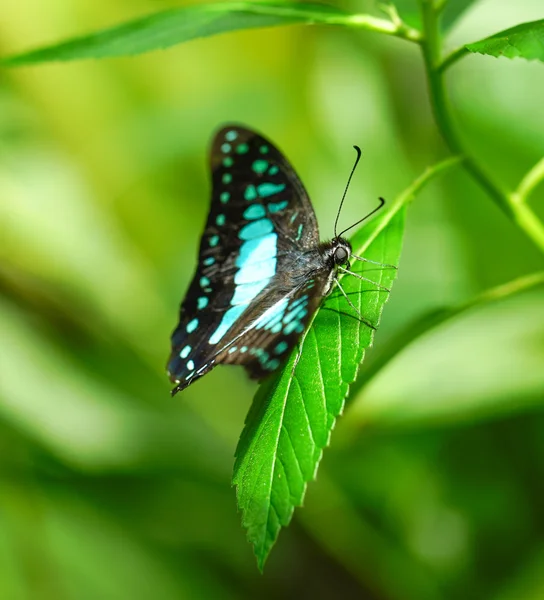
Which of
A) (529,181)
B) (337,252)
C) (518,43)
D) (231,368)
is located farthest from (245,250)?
(231,368)

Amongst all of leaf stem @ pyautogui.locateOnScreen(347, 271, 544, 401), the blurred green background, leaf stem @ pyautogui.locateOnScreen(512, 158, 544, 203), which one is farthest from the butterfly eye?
the blurred green background

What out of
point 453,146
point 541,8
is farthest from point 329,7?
point 541,8

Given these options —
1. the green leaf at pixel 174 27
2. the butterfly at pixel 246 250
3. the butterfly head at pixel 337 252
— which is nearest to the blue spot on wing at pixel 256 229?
the butterfly at pixel 246 250

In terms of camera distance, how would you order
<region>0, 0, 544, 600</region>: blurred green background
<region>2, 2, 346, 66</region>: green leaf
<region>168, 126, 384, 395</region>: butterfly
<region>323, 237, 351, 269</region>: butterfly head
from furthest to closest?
<region>0, 0, 544, 600</region>: blurred green background → <region>168, 126, 384, 395</region>: butterfly → <region>323, 237, 351, 269</region>: butterfly head → <region>2, 2, 346, 66</region>: green leaf

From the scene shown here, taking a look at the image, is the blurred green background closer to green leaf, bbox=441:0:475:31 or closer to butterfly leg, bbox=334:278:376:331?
green leaf, bbox=441:0:475:31

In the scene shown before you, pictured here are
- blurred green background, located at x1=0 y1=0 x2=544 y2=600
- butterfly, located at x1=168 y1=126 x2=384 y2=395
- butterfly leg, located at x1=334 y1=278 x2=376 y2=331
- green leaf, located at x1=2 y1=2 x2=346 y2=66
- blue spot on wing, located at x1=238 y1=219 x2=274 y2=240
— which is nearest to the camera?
butterfly leg, located at x1=334 y1=278 x2=376 y2=331

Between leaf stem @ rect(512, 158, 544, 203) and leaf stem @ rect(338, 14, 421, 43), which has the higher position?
leaf stem @ rect(338, 14, 421, 43)

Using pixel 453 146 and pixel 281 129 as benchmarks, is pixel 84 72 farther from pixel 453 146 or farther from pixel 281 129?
pixel 453 146

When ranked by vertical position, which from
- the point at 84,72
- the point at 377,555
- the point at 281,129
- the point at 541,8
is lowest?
the point at 377,555
